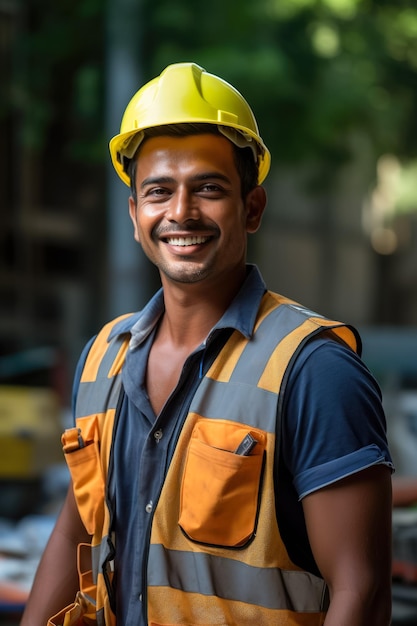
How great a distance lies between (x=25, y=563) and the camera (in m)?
5.01

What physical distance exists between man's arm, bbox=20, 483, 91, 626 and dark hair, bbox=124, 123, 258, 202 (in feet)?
2.58

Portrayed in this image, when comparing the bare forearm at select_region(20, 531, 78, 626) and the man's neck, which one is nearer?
the man's neck

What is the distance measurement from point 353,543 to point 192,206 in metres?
0.79

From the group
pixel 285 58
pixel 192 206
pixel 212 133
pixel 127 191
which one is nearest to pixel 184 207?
pixel 192 206

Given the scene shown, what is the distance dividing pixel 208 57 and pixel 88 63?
121cm

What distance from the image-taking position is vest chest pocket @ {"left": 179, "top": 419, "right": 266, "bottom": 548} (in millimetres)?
1961

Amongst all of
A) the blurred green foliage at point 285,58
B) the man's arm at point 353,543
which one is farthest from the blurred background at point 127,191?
the man's arm at point 353,543

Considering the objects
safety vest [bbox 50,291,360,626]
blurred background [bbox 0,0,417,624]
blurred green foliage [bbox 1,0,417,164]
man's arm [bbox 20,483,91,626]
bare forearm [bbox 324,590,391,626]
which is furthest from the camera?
blurred green foliage [bbox 1,0,417,164]

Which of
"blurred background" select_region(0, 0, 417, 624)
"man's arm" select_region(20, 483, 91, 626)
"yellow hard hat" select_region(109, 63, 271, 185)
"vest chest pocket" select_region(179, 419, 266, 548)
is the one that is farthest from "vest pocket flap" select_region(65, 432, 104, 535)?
Answer: "blurred background" select_region(0, 0, 417, 624)

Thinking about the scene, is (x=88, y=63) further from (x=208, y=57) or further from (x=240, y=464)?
(x=240, y=464)

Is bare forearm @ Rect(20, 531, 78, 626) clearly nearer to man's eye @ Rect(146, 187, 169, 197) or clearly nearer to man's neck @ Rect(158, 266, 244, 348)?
man's neck @ Rect(158, 266, 244, 348)

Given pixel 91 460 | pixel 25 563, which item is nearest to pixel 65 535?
pixel 91 460

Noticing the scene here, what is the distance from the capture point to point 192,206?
7.17 feet

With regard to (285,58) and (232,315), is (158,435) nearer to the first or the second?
(232,315)
